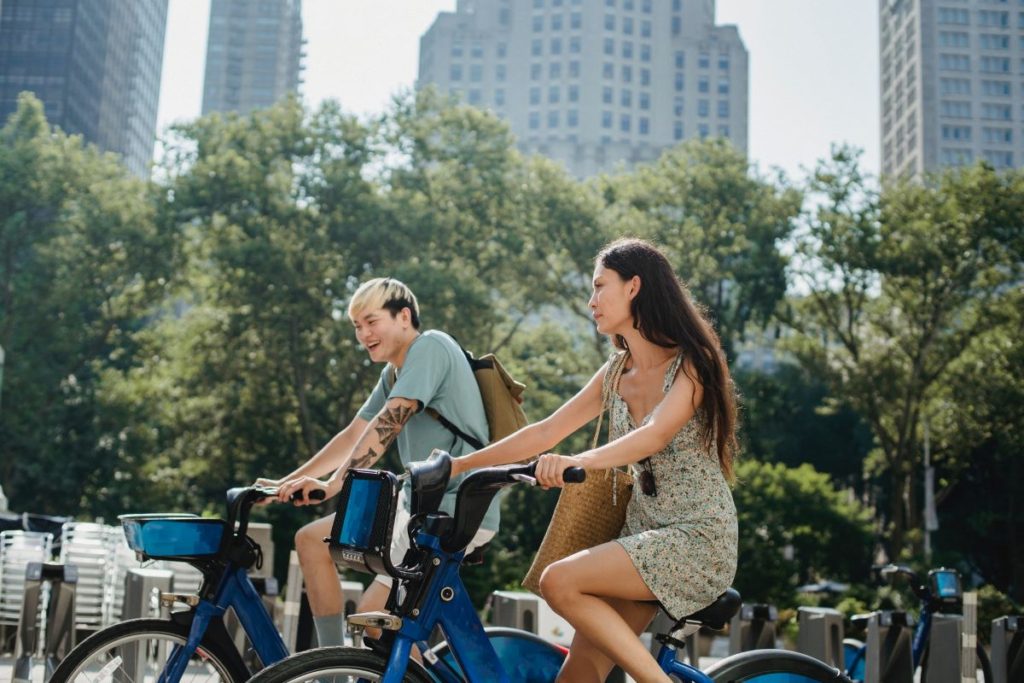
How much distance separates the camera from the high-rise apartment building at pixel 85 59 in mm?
48969

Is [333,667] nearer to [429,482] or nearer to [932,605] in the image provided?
[429,482]

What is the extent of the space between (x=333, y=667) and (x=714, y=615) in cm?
115

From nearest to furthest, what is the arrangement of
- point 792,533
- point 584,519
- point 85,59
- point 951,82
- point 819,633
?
point 584,519 < point 819,633 < point 792,533 < point 951,82 < point 85,59

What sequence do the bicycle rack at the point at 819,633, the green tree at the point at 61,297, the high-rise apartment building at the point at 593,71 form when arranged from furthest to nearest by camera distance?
the high-rise apartment building at the point at 593,71
the green tree at the point at 61,297
the bicycle rack at the point at 819,633

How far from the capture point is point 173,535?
13.2ft

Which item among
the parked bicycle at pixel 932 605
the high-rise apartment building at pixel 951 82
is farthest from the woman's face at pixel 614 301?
the high-rise apartment building at pixel 951 82

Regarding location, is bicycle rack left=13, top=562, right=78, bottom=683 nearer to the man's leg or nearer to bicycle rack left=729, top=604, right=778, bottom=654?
the man's leg

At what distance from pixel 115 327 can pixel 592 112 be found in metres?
82.4

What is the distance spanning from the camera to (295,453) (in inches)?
1206

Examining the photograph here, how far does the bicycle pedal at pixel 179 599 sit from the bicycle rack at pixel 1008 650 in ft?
16.2

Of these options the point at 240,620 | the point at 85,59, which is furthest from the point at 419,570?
the point at 85,59

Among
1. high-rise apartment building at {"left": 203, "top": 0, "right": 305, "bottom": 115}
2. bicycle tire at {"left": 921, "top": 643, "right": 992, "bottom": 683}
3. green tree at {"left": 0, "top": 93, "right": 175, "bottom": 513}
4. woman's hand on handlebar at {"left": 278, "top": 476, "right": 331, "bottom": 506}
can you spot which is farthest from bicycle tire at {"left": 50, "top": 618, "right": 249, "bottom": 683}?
high-rise apartment building at {"left": 203, "top": 0, "right": 305, "bottom": 115}

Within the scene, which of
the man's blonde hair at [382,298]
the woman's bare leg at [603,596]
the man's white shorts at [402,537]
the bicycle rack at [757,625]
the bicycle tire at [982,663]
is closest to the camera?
the woman's bare leg at [603,596]

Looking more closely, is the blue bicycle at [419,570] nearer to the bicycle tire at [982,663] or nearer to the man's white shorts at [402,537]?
the man's white shorts at [402,537]
